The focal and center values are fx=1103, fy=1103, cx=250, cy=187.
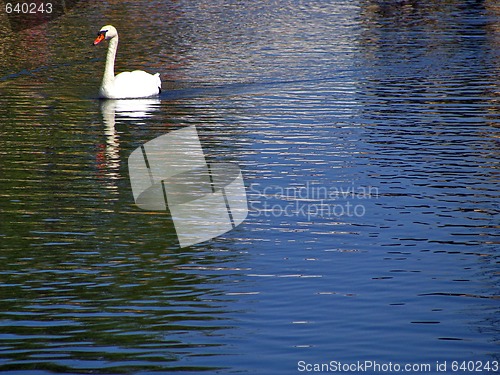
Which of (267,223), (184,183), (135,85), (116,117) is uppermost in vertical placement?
(267,223)

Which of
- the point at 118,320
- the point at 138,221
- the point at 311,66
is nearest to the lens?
the point at 118,320

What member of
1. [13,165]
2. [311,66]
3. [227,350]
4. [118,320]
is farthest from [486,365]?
[311,66]

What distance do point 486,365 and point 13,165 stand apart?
29.8 feet

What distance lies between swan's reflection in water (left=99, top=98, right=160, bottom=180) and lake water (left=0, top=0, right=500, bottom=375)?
2.7 inches

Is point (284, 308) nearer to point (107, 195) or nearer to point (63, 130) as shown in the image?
point (107, 195)

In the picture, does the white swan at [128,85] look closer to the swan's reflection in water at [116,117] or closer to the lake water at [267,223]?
the swan's reflection in water at [116,117]

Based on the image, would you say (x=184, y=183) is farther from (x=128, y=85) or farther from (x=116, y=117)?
(x=128, y=85)

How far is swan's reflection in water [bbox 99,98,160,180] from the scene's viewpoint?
633 inches

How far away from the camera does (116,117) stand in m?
20.1

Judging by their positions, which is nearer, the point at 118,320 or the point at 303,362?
the point at 303,362

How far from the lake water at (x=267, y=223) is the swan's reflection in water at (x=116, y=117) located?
0.07m


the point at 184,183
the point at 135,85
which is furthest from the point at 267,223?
the point at 135,85

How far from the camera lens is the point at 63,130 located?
18.6m

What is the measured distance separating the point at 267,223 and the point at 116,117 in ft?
26.6
